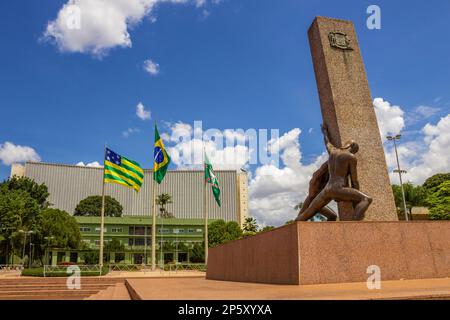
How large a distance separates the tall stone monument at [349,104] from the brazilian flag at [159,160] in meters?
15.4

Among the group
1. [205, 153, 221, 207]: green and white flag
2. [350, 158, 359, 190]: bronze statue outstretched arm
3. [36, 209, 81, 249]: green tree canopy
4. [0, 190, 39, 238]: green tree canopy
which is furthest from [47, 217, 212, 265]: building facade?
[350, 158, 359, 190]: bronze statue outstretched arm

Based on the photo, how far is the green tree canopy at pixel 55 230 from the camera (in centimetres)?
5141

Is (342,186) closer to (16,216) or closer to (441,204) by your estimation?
(441,204)

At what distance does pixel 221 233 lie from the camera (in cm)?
6034

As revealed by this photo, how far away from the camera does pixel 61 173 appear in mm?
93438

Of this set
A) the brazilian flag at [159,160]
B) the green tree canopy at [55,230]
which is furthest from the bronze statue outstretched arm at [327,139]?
the green tree canopy at [55,230]

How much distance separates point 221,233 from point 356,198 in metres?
52.2

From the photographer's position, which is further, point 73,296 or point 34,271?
point 34,271

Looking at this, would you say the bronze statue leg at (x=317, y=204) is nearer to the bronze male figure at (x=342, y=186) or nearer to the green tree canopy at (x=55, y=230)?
the bronze male figure at (x=342, y=186)

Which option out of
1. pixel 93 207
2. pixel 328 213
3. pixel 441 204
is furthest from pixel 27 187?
pixel 328 213
